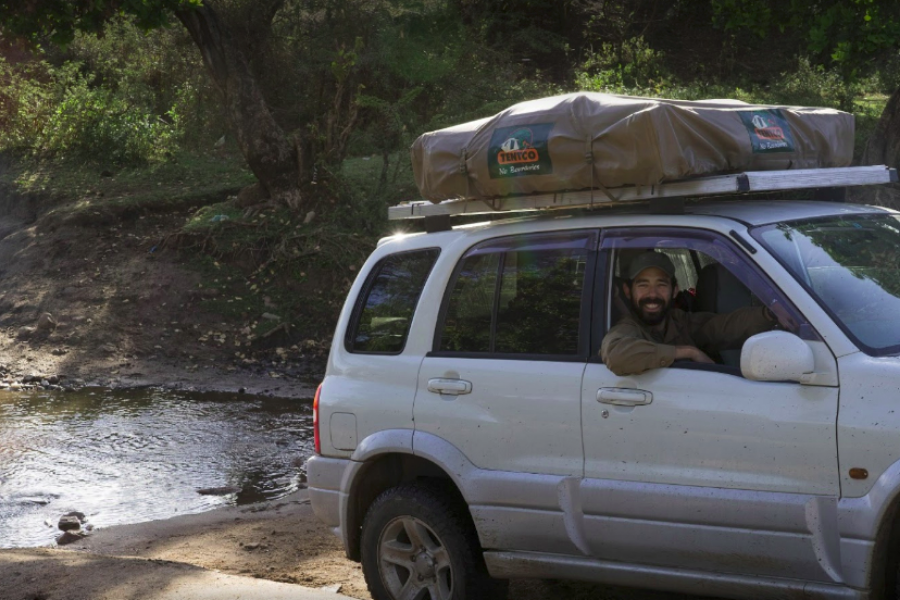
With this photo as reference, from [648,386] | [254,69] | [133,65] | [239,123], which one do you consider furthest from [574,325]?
[133,65]

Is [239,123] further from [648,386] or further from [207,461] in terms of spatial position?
[648,386]

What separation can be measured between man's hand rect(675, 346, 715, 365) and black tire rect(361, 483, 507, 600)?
4.18ft

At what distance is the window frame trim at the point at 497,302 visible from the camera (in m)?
4.58

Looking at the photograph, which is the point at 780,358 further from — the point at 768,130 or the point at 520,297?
the point at 768,130

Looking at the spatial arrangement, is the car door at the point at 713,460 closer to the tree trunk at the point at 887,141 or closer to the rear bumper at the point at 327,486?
the rear bumper at the point at 327,486

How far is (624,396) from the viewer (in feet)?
14.2

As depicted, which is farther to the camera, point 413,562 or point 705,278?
point 413,562

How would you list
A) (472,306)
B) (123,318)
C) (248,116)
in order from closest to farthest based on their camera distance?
1. (472,306)
2. (123,318)
3. (248,116)

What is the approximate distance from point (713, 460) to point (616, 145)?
53.7 inches

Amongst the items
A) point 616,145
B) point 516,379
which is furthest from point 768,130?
point 516,379

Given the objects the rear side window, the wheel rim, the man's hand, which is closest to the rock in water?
the rear side window

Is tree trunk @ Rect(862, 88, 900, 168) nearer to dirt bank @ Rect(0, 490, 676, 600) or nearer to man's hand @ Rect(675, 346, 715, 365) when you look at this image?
dirt bank @ Rect(0, 490, 676, 600)

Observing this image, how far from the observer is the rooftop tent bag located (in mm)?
4500

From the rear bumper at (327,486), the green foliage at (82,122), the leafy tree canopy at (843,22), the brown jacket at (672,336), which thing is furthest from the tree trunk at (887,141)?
the green foliage at (82,122)
